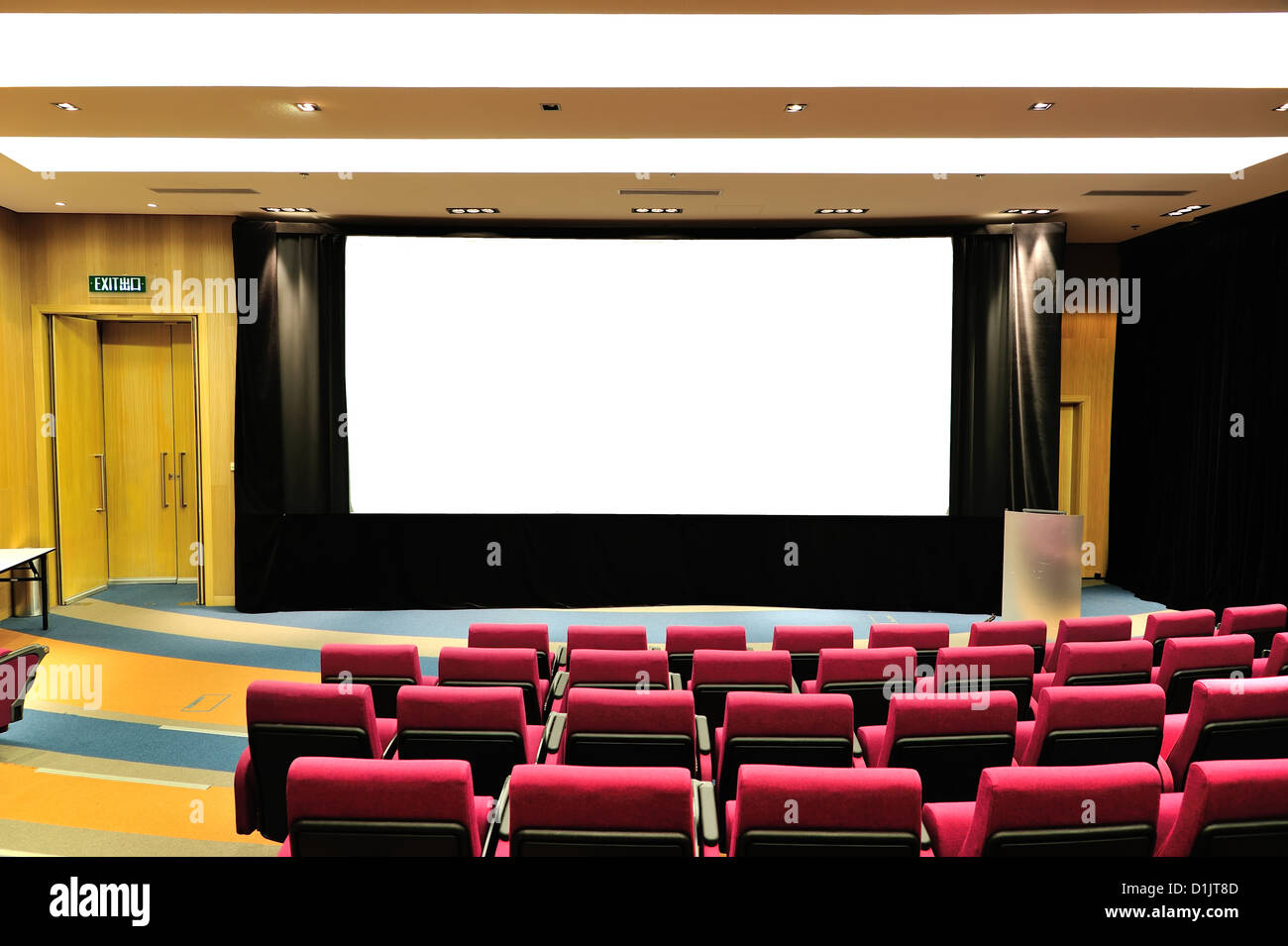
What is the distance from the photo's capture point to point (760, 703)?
9.87ft

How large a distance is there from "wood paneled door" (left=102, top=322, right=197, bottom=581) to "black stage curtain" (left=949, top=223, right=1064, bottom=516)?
8320 mm

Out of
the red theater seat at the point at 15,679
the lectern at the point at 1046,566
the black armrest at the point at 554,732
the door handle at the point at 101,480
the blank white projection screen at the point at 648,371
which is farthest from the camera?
the door handle at the point at 101,480

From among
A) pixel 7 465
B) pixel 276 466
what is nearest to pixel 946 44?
pixel 276 466

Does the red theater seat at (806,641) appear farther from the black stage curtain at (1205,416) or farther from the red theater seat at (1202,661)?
the black stage curtain at (1205,416)

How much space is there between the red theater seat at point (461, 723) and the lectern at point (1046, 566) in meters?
5.53

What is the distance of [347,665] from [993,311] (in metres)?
7.06

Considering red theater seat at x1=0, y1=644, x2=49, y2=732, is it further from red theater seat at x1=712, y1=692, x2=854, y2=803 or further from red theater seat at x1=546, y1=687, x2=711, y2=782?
red theater seat at x1=712, y1=692, x2=854, y2=803

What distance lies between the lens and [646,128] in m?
5.55

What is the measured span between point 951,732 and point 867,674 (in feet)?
3.06

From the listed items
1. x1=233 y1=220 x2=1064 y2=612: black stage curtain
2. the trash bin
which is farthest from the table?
x1=233 y1=220 x2=1064 y2=612: black stage curtain

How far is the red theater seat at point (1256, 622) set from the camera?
15.8 feet

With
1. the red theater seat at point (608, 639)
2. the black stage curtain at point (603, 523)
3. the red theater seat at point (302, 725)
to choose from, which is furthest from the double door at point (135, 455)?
the red theater seat at point (302, 725)
